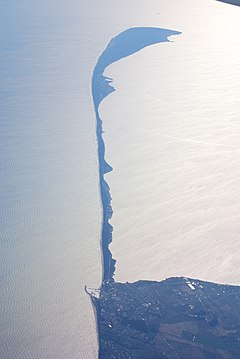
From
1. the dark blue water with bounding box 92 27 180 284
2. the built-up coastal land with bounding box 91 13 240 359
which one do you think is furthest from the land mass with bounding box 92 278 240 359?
the dark blue water with bounding box 92 27 180 284

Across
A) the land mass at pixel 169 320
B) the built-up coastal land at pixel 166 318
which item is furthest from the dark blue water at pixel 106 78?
the land mass at pixel 169 320

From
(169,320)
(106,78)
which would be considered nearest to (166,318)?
(169,320)

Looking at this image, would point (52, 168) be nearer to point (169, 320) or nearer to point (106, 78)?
point (106, 78)

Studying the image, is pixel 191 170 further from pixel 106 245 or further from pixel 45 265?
pixel 45 265

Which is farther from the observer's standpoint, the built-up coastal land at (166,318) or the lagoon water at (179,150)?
the lagoon water at (179,150)

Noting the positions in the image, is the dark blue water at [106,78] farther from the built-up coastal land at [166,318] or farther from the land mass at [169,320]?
the land mass at [169,320]

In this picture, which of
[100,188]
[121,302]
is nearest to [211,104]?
[100,188]
